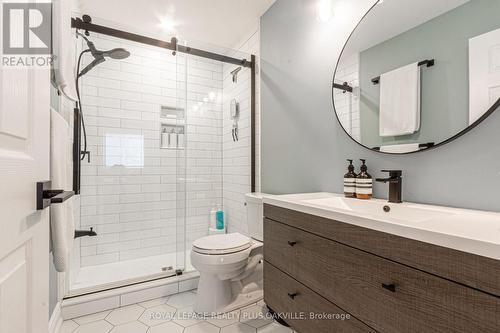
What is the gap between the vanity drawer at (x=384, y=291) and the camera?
0.64 meters

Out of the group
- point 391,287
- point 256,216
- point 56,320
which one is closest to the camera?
point 391,287

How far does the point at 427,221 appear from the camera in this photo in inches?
32.8

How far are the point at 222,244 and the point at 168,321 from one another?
58 cm

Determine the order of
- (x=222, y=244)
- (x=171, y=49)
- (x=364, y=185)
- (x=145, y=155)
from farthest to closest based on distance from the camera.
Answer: (x=145, y=155), (x=171, y=49), (x=222, y=244), (x=364, y=185)

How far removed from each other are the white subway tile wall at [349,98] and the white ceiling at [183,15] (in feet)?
3.67

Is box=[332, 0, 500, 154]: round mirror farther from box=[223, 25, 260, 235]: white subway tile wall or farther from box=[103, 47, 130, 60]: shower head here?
box=[103, 47, 130, 60]: shower head

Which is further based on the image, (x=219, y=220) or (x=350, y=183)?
(x=219, y=220)

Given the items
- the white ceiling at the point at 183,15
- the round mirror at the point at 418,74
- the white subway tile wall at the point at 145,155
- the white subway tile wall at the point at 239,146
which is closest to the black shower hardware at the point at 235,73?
the white subway tile wall at the point at 239,146

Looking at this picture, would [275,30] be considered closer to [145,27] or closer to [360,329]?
[145,27]

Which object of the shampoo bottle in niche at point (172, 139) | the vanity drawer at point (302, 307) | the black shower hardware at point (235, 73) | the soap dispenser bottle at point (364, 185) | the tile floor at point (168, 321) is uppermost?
the black shower hardware at point (235, 73)

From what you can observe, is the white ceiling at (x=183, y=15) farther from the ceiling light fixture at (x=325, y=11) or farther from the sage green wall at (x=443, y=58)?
the sage green wall at (x=443, y=58)

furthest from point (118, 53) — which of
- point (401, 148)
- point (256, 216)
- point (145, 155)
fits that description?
point (401, 148)

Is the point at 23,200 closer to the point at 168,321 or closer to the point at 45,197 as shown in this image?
the point at 45,197

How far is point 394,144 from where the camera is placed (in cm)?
127
